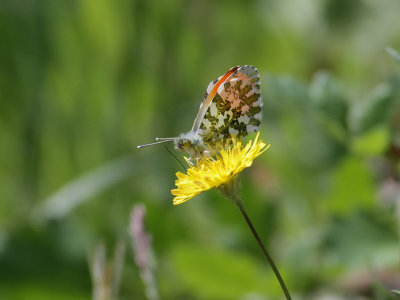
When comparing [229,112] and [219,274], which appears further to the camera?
[219,274]

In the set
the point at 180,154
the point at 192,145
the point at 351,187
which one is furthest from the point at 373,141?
the point at 180,154

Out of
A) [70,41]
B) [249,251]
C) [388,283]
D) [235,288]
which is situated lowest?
[388,283]

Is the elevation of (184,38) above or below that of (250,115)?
above

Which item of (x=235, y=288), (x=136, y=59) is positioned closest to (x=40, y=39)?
(x=136, y=59)

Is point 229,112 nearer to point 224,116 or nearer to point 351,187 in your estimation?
point 224,116

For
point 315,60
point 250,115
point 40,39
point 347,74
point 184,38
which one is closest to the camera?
point 250,115

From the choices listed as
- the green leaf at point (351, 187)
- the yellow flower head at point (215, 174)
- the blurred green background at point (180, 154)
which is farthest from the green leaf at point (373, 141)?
the yellow flower head at point (215, 174)

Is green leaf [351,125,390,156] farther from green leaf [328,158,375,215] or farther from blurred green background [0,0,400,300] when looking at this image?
green leaf [328,158,375,215]

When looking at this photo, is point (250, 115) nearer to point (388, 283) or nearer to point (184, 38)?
point (388, 283)
